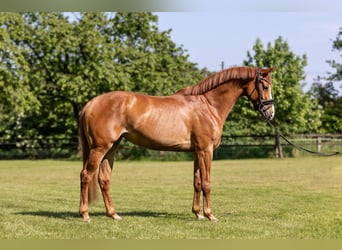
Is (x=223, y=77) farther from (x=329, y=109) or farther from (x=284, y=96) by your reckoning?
(x=329, y=109)

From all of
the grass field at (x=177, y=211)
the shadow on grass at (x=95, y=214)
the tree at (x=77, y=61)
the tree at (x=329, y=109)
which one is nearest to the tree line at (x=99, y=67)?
the tree at (x=77, y=61)

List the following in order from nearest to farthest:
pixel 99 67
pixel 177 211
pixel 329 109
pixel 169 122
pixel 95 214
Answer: pixel 169 122 → pixel 95 214 → pixel 177 211 → pixel 99 67 → pixel 329 109

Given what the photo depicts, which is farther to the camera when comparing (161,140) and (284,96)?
(284,96)

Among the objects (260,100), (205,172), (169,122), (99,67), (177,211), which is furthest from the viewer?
(99,67)

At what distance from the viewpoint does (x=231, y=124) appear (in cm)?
3672

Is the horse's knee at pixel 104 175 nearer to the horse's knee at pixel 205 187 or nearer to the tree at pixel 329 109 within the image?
the horse's knee at pixel 205 187

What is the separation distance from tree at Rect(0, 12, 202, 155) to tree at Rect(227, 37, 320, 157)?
5066mm

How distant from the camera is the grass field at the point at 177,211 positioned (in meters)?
6.91

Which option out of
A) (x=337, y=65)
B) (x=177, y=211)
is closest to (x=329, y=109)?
(x=337, y=65)

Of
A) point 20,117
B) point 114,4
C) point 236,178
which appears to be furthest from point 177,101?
point 20,117

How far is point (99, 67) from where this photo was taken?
101 ft

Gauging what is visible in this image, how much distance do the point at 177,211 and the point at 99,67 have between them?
22.5 metres

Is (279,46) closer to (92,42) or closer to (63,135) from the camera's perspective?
(92,42)

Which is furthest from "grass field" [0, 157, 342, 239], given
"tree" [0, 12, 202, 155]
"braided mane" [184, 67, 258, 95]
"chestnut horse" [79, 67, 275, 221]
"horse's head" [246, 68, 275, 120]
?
"tree" [0, 12, 202, 155]
